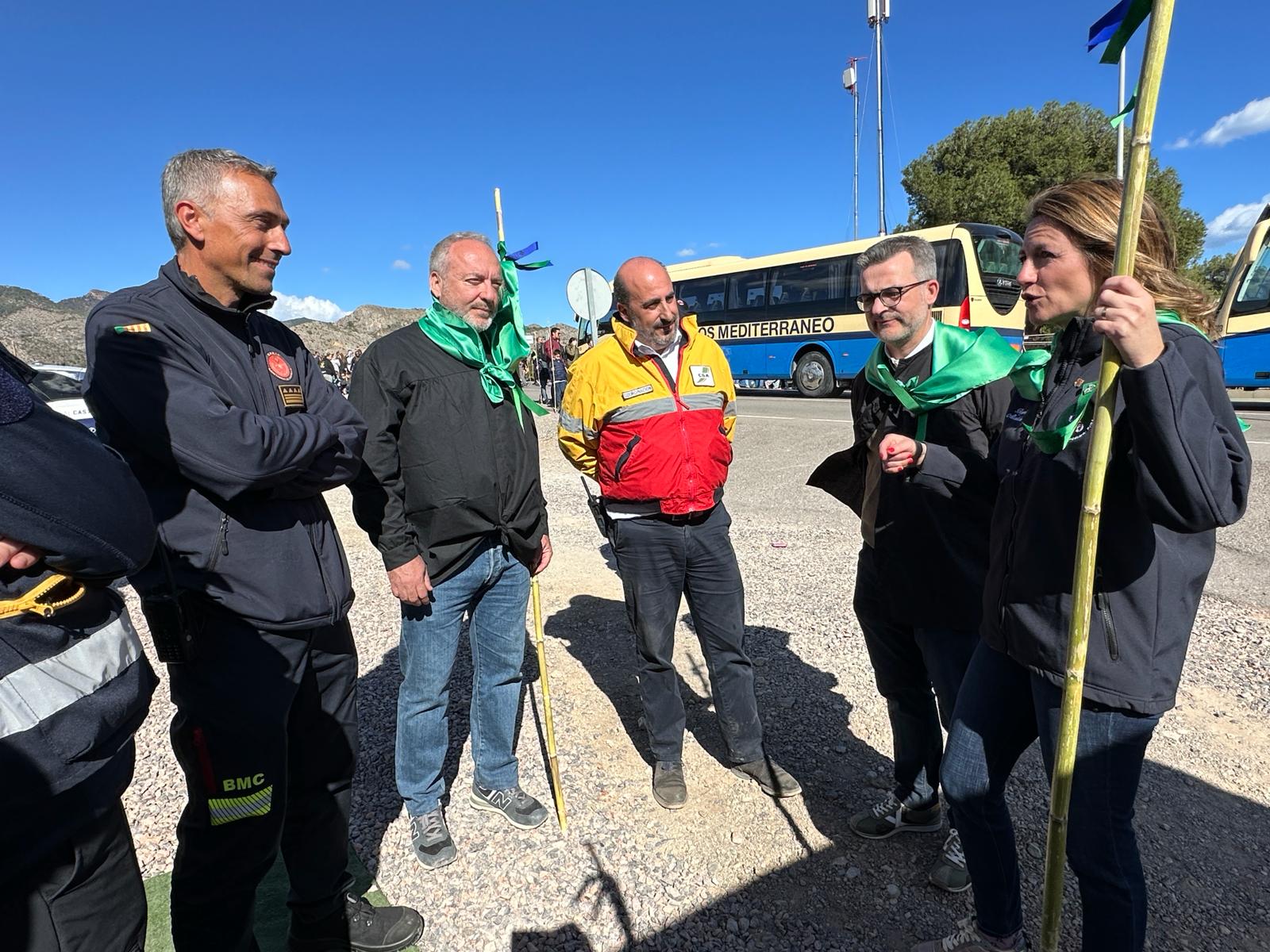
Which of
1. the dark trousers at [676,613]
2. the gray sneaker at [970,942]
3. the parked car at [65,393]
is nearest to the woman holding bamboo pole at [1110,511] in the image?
the gray sneaker at [970,942]

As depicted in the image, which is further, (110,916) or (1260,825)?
(1260,825)

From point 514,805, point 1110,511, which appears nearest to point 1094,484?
point 1110,511

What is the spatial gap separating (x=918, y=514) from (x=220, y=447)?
6.57 feet

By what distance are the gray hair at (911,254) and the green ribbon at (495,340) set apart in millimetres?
1309

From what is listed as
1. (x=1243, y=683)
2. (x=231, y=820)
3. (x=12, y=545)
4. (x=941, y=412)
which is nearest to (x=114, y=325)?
(x=12, y=545)

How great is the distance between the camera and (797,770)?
3.00 m

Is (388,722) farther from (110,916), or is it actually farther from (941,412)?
(941,412)

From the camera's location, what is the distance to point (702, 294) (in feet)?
61.1

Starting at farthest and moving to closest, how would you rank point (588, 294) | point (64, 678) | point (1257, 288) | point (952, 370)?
point (1257, 288) → point (588, 294) → point (952, 370) → point (64, 678)

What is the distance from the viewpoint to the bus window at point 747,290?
17312mm

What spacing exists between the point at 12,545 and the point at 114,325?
728mm

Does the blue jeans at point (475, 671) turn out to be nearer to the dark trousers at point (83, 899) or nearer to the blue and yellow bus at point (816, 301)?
the dark trousers at point (83, 899)

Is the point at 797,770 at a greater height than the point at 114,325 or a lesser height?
lesser

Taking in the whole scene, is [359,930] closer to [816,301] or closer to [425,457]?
[425,457]
